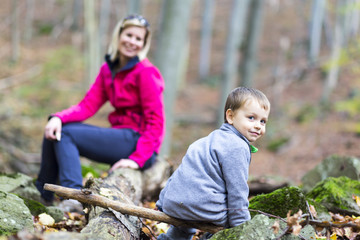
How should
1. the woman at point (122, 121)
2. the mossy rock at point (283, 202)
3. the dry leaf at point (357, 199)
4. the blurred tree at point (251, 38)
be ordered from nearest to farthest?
1. the mossy rock at point (283, 202)
2. the dry leaf at point (357, 199)
3. the woman at point (122, 121)
4. the blurred tree at point (251, 38)

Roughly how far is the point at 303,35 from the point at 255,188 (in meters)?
26.8

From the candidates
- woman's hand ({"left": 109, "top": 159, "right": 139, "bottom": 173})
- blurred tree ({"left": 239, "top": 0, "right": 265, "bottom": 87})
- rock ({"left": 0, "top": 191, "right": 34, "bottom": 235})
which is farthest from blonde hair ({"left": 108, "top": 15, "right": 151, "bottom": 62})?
blurred tree ({"left": 239, "top": 0, "right": 265, "bottom": 87})

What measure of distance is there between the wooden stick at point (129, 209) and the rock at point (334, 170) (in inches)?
83.4

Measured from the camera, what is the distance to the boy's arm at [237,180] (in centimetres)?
222

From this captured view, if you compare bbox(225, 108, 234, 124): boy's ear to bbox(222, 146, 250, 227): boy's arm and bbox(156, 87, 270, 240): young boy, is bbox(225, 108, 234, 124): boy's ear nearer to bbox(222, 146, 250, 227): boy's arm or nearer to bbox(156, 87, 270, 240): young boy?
bbox(156, 87, 270, 240): young boy

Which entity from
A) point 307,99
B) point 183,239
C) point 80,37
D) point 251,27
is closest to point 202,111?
point 307,99

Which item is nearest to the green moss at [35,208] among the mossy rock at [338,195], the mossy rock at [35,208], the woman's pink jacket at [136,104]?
the mossy rock at [35,208]

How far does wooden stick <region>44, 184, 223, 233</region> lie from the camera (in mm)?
2385

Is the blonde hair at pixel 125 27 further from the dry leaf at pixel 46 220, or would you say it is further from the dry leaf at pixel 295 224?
the dry leaf at pixel 295 224

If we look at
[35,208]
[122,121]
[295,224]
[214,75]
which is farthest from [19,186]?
[214,75]

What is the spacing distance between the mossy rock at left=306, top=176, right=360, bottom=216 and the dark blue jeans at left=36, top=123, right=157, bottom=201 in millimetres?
1826

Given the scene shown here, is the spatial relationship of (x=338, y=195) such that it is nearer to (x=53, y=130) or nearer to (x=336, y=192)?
(x=336, y=192)

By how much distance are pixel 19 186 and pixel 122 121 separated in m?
1.17

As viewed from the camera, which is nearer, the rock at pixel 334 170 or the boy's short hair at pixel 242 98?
the boy's short hair at pixel 242 98
